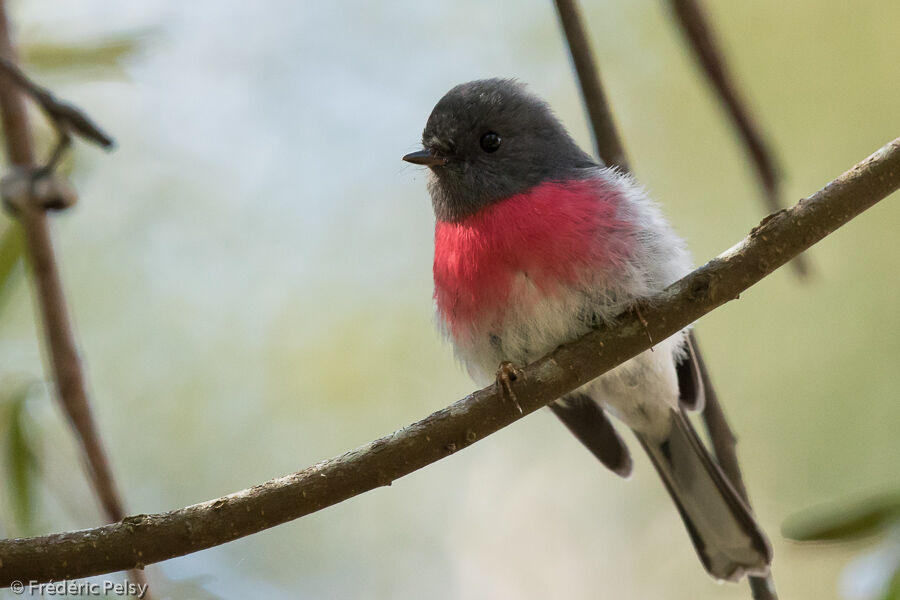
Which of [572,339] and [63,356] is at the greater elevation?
[63,356]

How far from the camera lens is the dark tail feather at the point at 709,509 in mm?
4004

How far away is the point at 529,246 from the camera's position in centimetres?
338

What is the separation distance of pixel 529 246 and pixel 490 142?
77 centimetres

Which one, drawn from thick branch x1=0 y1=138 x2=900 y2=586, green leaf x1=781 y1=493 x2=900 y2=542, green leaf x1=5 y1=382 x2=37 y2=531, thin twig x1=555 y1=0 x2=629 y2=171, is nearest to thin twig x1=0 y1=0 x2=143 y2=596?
green leaf x1=5 y1=382 x2=37 y2=531

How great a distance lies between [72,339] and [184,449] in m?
3.37

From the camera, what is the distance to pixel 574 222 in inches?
135

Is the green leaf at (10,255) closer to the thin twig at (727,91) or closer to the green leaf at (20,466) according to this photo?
the green leaf at (20,466)

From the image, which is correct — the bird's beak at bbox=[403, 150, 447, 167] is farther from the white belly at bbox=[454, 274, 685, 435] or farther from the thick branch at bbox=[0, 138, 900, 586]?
the thick branch at bbox=[0, 138, 900, 586]

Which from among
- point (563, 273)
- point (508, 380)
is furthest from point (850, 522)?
point (563, 273)

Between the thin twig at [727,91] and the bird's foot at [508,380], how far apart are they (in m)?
1.03

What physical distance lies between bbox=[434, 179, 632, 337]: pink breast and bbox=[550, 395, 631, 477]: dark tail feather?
0.87 meters

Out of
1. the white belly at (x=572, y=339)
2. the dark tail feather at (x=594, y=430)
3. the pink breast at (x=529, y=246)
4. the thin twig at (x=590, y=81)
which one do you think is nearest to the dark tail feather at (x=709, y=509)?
the white belly at (x=572, y=339)

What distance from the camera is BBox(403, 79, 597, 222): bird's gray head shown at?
383cm

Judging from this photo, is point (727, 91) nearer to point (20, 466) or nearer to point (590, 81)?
point (590, 81)
